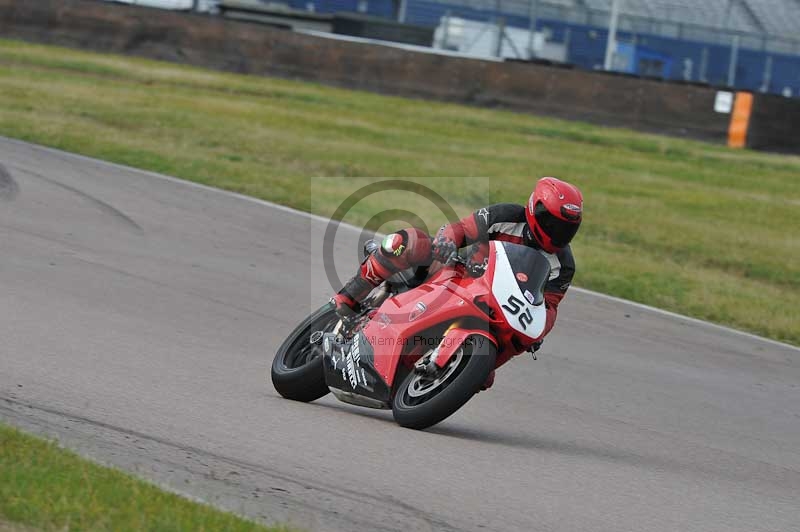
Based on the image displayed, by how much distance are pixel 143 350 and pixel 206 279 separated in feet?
9.08

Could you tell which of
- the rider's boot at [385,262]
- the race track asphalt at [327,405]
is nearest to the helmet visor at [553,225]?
the rider's boot at [385,262]

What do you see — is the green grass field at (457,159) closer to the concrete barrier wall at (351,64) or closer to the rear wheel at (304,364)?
the concrete barrier wall at (351,64)

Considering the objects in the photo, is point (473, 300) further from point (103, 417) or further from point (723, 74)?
point (723, 74)

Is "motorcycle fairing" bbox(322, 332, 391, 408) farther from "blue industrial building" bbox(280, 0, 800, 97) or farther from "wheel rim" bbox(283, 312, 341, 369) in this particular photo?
"blue industrial building" bbox(280, 0, 800, 97)

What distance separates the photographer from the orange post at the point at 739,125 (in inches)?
917

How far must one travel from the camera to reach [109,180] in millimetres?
13805

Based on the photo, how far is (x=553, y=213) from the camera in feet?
19.4

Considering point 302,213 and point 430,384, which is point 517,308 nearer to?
point 430,384

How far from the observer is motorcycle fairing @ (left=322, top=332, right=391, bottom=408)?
6102 mm

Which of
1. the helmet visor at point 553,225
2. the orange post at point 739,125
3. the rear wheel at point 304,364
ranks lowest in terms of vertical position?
the rear wheel at point 304,364

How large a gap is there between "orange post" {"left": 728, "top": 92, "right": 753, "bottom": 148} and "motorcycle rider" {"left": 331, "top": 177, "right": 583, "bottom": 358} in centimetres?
1824

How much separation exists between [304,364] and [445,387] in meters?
1.04

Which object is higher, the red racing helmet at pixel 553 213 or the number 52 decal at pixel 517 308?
the red racing helmet at pixel 553 213

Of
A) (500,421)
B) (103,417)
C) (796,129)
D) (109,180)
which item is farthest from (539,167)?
(103,417)
